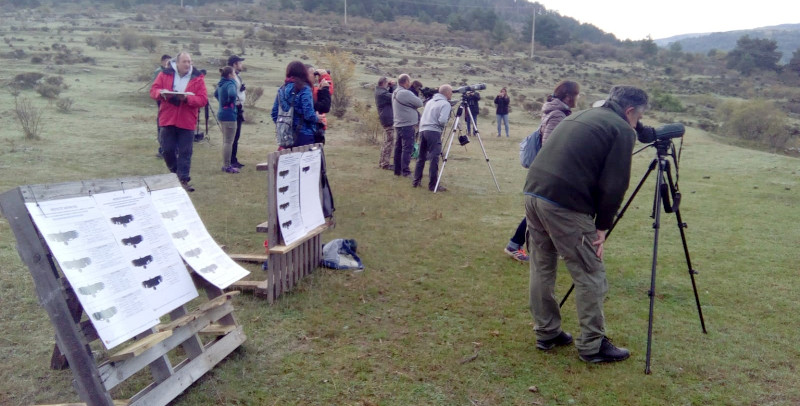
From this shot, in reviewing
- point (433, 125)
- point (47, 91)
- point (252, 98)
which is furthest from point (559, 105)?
point (47, 91)

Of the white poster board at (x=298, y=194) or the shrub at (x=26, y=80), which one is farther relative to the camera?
the shrub at (x=26, y=80)

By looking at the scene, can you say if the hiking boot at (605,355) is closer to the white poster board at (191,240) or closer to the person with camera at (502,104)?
the white poster board at (191,240)

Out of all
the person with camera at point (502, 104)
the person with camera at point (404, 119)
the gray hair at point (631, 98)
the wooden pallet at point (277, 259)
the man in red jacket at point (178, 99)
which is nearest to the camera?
the gray hair at point (631, 98)

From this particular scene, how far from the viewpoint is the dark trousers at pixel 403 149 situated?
10.4 metres

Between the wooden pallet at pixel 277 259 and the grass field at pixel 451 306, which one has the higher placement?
the wooden pallet at pixel 277 259

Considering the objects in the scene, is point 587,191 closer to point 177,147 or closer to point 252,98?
point 177,147

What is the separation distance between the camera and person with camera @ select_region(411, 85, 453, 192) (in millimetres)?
9055

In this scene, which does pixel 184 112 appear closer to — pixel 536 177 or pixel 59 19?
pixel 536 177

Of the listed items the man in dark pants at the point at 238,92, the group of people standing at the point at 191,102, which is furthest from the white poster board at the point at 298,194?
the man in dark pants at the point at 238,92

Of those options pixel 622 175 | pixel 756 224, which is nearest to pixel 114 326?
pixel 622 175

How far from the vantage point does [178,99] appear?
759 cm

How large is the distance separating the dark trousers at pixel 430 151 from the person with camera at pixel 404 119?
69 centimetres

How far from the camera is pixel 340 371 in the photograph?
3.84m

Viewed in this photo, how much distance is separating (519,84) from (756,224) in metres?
30.4
